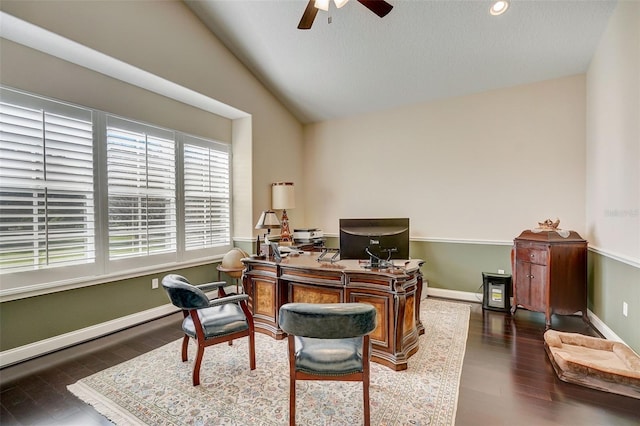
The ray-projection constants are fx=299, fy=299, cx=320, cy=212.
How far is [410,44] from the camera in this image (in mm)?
3643

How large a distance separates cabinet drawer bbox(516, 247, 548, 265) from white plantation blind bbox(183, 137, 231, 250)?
4.08 meters

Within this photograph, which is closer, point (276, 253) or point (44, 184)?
point (44, 184)

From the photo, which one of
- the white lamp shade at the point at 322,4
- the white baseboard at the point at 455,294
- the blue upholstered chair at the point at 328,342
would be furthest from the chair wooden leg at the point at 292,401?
the white baseboard at the point at 455,294

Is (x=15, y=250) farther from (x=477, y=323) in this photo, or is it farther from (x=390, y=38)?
(x=477, y=323)

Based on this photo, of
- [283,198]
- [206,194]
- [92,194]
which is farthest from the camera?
[283,198]

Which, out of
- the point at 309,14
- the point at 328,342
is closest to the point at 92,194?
the point at 309,14

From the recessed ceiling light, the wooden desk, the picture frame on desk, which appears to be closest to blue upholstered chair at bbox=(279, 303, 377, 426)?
the wooden desk

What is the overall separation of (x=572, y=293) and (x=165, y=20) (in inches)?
223

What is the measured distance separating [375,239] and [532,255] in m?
2.17

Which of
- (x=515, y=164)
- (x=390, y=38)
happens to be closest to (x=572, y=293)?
(x=515, y=164)

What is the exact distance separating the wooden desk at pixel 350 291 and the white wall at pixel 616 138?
1.91 m

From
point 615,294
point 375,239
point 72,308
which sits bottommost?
point 72,308

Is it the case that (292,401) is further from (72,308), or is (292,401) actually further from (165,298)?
(165,298)

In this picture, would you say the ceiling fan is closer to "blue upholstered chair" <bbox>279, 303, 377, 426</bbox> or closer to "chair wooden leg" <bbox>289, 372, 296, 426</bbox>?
"blue upholstered chair" <bbox>279, 303, 377, 426</bbox>
